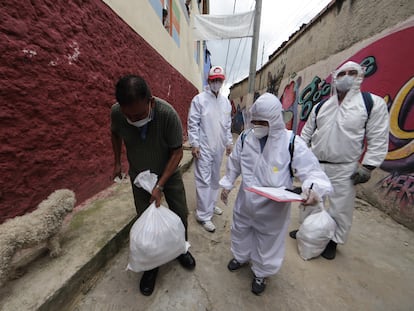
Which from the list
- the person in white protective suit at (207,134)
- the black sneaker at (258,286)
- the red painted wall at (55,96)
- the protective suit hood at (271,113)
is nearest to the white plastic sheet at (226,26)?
the red painted wall at (55,96)

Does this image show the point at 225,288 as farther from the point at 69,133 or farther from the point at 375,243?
the point at 69,133

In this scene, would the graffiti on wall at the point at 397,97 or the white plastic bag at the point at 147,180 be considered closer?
the white plastic bag at the point at 147,180

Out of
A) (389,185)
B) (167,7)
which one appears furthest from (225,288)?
(167,7)

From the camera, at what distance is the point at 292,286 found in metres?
1.61

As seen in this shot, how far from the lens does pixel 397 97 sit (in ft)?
8.73

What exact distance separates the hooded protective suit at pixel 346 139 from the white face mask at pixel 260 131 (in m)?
0.92

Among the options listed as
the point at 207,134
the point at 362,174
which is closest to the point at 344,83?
the point at 362,174

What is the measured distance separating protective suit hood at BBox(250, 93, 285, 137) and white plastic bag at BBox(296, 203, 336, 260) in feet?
3.64

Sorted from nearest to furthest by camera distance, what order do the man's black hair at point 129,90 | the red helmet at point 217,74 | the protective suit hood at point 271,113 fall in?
1. the man's black hair at point 129,90
2. the protective suit hood at point 271,113
3. the red helmet at point 217,74

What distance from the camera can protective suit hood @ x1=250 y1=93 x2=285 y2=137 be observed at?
1.23 m

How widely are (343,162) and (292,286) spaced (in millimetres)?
1218

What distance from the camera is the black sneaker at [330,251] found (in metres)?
1.95

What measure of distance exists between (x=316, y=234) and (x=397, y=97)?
7.97 ft

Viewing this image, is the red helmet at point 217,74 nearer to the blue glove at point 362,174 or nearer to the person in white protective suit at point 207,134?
the person in white protective suit at point 207,134
